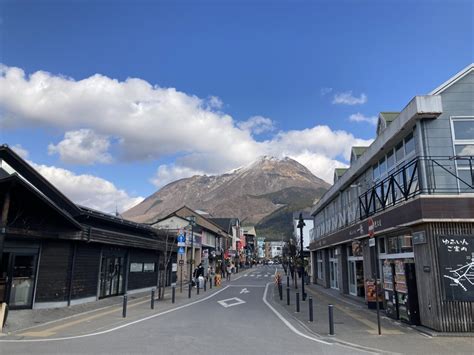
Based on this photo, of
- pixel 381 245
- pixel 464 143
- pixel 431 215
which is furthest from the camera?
pixel 381 245

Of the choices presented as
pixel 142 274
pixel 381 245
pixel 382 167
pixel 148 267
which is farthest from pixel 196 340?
pixel 148 267

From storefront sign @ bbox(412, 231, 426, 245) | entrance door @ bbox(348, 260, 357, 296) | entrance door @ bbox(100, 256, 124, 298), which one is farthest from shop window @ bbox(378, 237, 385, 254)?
entrance door @ bbox(100, 256, 124, 298)

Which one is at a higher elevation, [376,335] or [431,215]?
[431,215]

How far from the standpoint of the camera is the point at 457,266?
422 inches

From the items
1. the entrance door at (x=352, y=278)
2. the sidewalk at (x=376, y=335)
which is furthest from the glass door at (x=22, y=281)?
the entrance door at (x=352, y=278)

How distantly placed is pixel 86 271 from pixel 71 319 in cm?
558

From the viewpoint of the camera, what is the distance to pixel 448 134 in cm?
1257

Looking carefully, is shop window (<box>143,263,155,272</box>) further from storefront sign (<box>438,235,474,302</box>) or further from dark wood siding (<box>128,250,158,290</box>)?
storefront sign (<box>438,235,474,302</box>)

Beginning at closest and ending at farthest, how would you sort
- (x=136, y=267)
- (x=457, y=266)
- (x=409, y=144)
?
(x=457, y=266)
(x=409, y=144)
(x=136, y=267)

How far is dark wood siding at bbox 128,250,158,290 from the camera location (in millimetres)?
25953

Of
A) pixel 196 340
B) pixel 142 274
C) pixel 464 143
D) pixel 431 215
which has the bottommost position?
pixel 196 340

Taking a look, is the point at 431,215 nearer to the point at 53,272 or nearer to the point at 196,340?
the point at 196,340

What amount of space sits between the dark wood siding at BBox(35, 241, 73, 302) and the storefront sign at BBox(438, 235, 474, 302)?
16.0 m

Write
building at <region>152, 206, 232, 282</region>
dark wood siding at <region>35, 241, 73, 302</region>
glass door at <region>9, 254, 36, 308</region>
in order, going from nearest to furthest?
glass door at <region>9, 254, 36, 308</region> → dark wood siding at <region>35, 241, 73, 302</region> → building at <region>152, 206, 232, 282</region>
